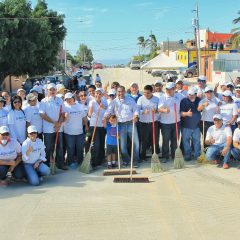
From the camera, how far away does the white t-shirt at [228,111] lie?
30.6ft

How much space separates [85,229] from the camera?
568cm

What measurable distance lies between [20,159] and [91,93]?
124 inches

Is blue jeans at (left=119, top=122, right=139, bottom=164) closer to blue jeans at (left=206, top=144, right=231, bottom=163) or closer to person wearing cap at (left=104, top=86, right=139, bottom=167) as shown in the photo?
person wearing cap at (left=104, top=86, right=139, bottom=167)

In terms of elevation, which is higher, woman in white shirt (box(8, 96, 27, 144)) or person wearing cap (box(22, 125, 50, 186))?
woman in white shirt (box(8, 96, 27, 144))

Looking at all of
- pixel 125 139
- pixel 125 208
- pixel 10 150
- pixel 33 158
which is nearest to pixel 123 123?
pixel 125 139

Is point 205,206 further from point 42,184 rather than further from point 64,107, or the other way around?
point 64,107

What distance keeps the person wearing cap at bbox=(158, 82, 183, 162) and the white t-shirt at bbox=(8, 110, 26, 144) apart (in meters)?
3.05

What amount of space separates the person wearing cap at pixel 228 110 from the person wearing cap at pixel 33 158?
4.12 meters

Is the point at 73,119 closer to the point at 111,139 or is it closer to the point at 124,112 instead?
the point at 111,139

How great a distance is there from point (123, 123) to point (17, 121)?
2.33 m

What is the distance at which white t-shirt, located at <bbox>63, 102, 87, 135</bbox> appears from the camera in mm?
9172

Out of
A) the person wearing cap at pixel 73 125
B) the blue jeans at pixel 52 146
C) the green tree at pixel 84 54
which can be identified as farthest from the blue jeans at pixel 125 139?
the green tree at pixel 84 54

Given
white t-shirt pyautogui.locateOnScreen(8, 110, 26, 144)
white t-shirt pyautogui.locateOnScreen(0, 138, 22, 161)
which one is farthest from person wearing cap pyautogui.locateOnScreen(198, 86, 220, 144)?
white t-shirt pyautogui.locateOnScreen(0, 138, 22, 161)

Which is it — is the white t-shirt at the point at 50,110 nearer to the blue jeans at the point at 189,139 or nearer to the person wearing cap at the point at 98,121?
the person wearing cap at the point at 98,121
